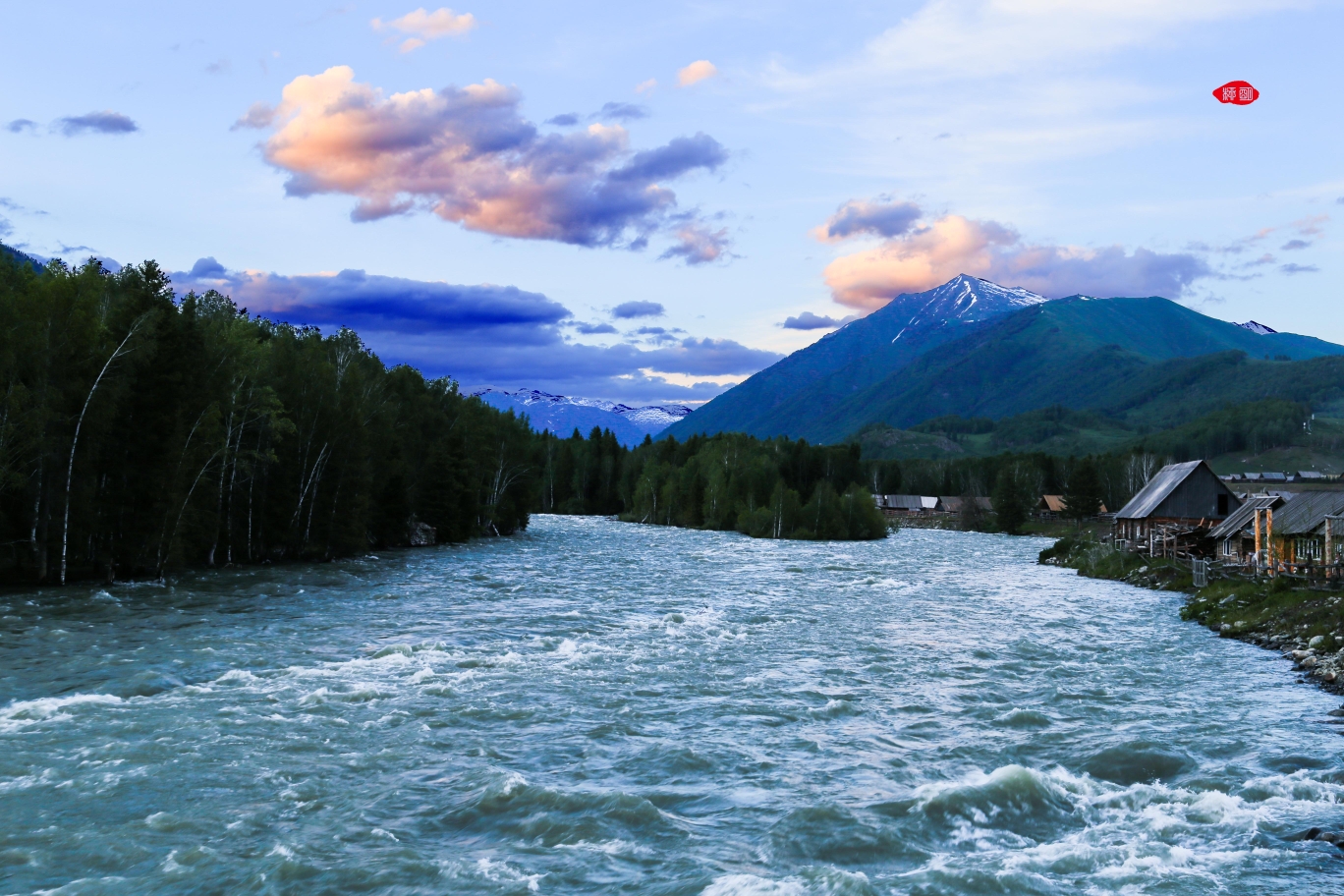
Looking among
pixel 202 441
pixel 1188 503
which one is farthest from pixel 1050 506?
pixel 202 441

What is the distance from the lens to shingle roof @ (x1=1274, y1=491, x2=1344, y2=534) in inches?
1922

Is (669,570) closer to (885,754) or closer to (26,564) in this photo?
(26,564)

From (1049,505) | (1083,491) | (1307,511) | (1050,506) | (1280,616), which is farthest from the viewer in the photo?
(1050,506)

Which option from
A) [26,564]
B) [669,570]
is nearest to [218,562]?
[26,564]

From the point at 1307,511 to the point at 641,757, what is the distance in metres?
49.8

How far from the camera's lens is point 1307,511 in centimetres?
5119

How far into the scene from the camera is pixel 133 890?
1104 centimetres

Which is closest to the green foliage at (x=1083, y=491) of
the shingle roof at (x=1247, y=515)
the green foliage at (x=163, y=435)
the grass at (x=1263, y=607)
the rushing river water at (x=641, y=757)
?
the shingle roof at (x=1247, y=515)

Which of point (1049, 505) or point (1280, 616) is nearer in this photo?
point (1280, 616)

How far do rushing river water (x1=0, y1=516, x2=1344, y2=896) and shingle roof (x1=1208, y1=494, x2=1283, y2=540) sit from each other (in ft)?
94.9

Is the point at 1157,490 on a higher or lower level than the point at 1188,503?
higher

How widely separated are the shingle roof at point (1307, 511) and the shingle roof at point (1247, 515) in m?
1.81

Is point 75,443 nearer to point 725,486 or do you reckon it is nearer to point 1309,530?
point 1309,530

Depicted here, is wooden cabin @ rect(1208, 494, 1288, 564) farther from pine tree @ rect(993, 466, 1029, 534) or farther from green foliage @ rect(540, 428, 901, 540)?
pine tree @ rect(993, 466, 1029, 534)
